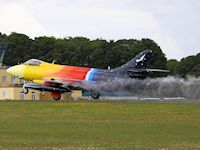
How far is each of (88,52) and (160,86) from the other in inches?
3819

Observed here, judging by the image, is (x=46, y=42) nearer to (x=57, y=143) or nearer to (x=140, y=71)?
(x=140, y=71)

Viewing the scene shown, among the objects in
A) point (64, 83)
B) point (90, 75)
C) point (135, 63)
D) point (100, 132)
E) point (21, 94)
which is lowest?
point (100, 132)

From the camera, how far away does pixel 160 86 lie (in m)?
68.2

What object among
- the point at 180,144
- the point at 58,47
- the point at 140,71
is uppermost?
the point at 58,47

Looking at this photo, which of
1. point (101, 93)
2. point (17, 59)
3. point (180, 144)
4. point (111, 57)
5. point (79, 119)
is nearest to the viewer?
point (180, 144)

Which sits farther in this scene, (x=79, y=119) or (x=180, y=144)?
(x=79, y=119)

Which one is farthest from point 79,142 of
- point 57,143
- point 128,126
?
point 128,126

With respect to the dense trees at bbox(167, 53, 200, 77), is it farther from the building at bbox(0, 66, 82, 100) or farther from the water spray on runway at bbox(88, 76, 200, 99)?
the water spray on runway at bbox(88, 76, 200, 99)

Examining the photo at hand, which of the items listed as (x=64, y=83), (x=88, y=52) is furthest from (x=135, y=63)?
(x=88, y=52)

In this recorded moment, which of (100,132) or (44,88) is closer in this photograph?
(100,132)

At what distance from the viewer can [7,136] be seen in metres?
28.4

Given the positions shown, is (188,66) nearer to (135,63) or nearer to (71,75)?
(135,63)

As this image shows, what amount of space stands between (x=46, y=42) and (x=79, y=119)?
13195cm

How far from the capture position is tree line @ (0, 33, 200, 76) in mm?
152750
